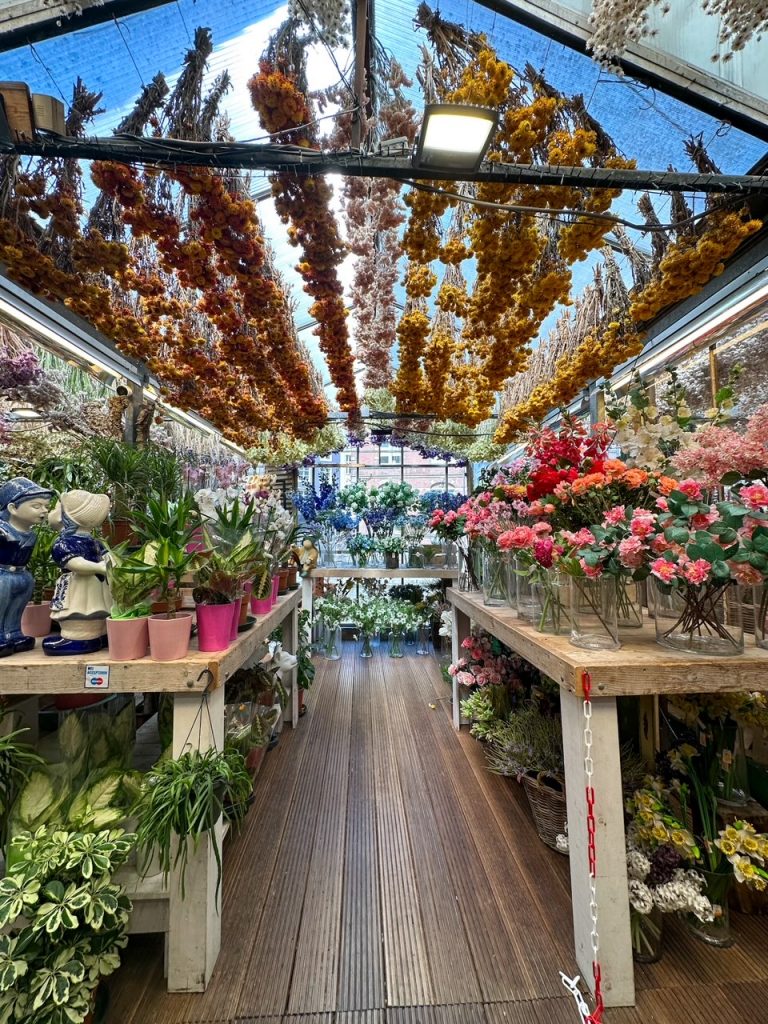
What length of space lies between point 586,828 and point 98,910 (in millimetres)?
1220

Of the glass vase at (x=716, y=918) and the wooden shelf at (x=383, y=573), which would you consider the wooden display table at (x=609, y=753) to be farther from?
the wooden shelf at (x=383, y=573)

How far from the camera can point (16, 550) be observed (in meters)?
1.28

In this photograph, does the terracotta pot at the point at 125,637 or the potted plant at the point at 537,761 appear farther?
the potted plant at the point at 537,761

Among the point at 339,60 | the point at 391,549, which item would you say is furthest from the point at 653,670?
the point at 391,549

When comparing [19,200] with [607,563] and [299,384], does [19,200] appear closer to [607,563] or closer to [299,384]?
[299,384]

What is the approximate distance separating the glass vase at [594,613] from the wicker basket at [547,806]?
76 cm

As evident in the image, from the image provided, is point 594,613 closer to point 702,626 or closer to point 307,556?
point 702,626

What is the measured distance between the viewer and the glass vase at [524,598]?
6.02 ft

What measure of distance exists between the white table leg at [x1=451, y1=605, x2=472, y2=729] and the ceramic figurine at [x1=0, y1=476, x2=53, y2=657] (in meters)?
2.20

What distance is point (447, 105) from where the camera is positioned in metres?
1.42

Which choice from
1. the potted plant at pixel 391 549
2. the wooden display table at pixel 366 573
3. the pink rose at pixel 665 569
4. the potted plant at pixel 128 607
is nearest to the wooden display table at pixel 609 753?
the pink rose at pixel 665 569

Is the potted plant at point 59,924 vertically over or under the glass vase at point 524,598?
under

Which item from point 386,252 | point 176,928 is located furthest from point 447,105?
point 176,928

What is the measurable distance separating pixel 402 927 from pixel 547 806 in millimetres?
726
